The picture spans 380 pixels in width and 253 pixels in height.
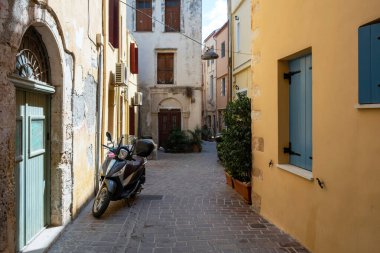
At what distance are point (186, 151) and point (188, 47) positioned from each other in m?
5.33

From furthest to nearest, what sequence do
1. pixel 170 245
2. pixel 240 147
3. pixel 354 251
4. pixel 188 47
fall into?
pixel 188 47 → pixel 240 147 → pixel 170 245 → pixel 354 251

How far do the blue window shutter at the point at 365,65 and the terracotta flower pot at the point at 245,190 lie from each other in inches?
150

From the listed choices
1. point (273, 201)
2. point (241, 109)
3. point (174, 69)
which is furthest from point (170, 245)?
point (174, 69)

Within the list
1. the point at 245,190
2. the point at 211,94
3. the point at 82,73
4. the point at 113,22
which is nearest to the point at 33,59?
the point at 82,73

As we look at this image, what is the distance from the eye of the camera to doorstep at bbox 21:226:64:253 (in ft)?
13.3

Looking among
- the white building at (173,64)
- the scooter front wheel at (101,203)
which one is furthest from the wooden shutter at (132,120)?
the scooter front wheel at (101,203)

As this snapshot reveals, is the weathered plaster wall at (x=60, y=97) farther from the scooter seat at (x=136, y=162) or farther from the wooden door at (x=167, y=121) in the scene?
the wooden door at (x=167, y=121)

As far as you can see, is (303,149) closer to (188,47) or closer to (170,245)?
(170,245)

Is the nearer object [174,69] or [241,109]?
[241,109]

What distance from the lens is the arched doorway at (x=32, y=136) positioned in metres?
3.89

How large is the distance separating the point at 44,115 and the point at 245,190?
12.6ft

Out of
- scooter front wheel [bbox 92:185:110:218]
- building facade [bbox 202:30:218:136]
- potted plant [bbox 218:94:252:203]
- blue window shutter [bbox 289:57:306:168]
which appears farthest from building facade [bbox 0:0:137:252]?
building facade [bbox 202:30:218:136]

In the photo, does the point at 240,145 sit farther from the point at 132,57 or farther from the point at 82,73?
the point at 132,57

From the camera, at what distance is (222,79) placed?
25.3 metres
